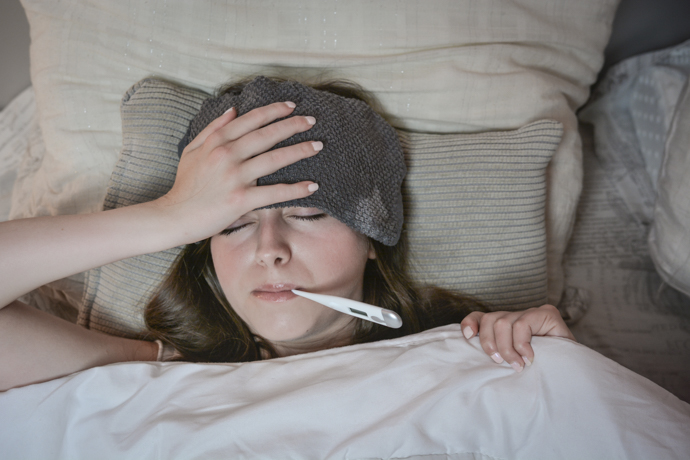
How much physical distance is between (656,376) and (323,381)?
0.72 metres

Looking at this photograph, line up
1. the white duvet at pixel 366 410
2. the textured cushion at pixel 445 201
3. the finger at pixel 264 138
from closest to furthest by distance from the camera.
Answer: the white duvet at pixel 366 410
the finger at pixel 264 138
the textured cushion at pixel 445 201

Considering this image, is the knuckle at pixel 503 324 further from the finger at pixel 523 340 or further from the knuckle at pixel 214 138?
the knuckle at pixel 214 138

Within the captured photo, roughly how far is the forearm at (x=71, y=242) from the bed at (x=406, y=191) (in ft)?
0.60

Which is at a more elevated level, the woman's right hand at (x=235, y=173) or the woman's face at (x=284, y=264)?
the woman's right hand at (x=235, y=173)

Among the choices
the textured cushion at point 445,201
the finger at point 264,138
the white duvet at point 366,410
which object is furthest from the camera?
the textured cushion at point 445,201

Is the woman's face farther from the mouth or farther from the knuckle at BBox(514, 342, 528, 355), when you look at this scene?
the knuckle at BBox(514, 342, 528, 355)

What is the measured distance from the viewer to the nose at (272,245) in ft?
2.42

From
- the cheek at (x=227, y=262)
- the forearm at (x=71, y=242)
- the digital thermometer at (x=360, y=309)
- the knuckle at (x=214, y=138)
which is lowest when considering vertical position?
the digital thermometer at (x=360, y=309)

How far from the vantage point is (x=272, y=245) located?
74 cm

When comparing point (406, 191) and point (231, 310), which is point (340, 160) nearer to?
point (406, 191)

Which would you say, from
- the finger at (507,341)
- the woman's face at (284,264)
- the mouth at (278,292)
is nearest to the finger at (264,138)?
the woman's face at (284,264)

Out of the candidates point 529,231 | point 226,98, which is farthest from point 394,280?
point 226,98

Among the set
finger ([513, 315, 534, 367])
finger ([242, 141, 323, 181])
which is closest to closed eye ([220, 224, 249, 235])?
finger ([242, 141, 323, 181])

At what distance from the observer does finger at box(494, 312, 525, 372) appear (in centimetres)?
71
